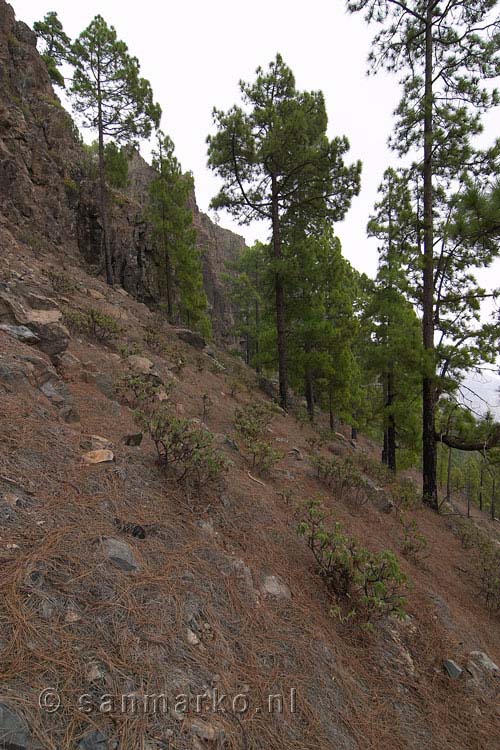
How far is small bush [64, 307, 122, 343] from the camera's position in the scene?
→ 7570 mm

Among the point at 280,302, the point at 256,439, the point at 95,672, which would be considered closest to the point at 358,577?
the point at 95,672

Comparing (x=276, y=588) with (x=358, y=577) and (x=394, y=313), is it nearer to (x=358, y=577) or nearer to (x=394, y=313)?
(x=358, y=577)

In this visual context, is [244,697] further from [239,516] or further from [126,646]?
[239,516]

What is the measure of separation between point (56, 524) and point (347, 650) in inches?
105

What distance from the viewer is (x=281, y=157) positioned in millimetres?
10305

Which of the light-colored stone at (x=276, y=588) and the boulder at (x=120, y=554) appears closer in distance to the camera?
the boulder at (x=120, y=554)

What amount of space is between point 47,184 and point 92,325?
37.9 feet

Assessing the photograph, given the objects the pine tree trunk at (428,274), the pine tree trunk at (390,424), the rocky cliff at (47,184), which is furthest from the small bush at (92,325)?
the pine tree trunk at (390,424)

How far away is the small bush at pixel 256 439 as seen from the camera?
562 cm

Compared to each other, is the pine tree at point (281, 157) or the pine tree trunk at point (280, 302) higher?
the pine tree at point (281, 157)

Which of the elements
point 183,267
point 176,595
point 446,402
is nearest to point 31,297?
point 176,595

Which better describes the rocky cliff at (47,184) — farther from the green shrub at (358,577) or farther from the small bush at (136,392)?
the green shrub at (358,577)

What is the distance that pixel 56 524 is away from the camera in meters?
2.66

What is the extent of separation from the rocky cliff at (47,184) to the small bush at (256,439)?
898cm
